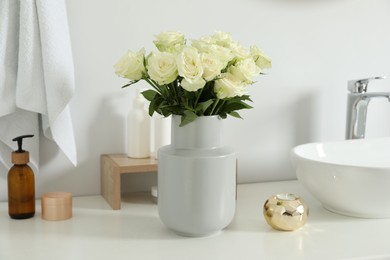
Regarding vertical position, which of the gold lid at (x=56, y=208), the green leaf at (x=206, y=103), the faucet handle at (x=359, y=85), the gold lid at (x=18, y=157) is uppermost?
the faucet handle at (x=359, y=85)

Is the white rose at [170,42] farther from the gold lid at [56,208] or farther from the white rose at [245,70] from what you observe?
the gold lid at [56,208]

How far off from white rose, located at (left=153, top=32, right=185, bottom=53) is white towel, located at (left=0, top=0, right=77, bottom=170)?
0.97 feet

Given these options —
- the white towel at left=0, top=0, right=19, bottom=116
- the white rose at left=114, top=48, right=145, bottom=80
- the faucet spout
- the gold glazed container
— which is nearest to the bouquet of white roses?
the white rose at left=114, top=48, right=145, bottom=80

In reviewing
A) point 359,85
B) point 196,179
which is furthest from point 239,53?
point 359,85

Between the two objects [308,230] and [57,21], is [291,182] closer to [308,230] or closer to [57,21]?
[308,230]

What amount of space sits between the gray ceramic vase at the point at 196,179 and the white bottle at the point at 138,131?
0.87ft

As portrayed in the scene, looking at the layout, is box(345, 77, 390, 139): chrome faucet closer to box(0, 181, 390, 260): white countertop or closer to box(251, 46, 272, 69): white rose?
box(0, 181, 390, 260): white countertop

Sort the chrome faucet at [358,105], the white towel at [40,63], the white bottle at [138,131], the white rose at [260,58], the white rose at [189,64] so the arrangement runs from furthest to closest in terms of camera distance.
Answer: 1. the chrome faucet at [358,105]
2. the white bottle at [138,131]
3. the white towel at [40,63]
4. the white rose at [260,58]
5. the white rose at [189,64]

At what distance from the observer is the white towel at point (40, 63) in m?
1.29

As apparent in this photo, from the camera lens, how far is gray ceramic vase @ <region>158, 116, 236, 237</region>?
114cm

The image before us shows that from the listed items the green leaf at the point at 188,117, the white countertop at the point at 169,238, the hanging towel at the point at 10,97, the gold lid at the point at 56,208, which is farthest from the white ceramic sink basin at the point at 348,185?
the hanging towel at the point at 10,97

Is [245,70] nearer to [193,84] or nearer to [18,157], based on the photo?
[193,84]

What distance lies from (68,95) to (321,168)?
2.02ft

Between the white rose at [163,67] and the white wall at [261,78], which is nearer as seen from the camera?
the white rose at [163,67]
